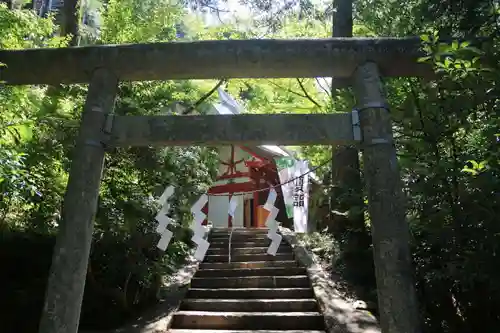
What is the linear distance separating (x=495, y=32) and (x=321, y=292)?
15.2 feet

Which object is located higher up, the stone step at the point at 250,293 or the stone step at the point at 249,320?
the stone step at the point at 250,293

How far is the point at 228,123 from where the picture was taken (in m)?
3.45

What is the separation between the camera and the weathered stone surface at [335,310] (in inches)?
203

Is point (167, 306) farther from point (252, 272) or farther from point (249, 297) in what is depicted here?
point (252, 272)

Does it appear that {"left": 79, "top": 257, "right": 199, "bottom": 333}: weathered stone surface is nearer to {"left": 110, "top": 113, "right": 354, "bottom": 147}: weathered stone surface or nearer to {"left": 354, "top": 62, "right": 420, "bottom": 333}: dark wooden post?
{"left": 110, "top": 113, "right": 354, "bottom": 147}: weathered stone surface

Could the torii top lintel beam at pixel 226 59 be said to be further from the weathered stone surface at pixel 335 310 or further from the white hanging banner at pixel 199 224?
the weathered stone surface at pixel 335 310

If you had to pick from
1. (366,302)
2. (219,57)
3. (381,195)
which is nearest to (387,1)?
(219,57)

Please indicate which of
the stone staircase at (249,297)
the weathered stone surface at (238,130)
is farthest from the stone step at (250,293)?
the weathered stone surface at (238,130)

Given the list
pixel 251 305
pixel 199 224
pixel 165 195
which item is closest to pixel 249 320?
pixel 251 305

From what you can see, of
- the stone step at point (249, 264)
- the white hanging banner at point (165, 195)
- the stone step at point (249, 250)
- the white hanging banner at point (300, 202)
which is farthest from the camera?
the white hanging banner at point (300, 202)

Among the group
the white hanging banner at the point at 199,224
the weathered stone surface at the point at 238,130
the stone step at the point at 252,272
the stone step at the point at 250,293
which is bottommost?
the stone step at the point at 250,293

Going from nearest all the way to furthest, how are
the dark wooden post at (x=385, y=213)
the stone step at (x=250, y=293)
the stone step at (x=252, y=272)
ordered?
the dark wooden post at (x=385, y=213) < the stone step at (x=250, y=293) < the stone step at (x=252, y=272)

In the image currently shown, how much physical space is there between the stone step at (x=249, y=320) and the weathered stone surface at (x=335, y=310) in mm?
239

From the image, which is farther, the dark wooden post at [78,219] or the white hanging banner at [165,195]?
the white hanging banner at [165,195]
